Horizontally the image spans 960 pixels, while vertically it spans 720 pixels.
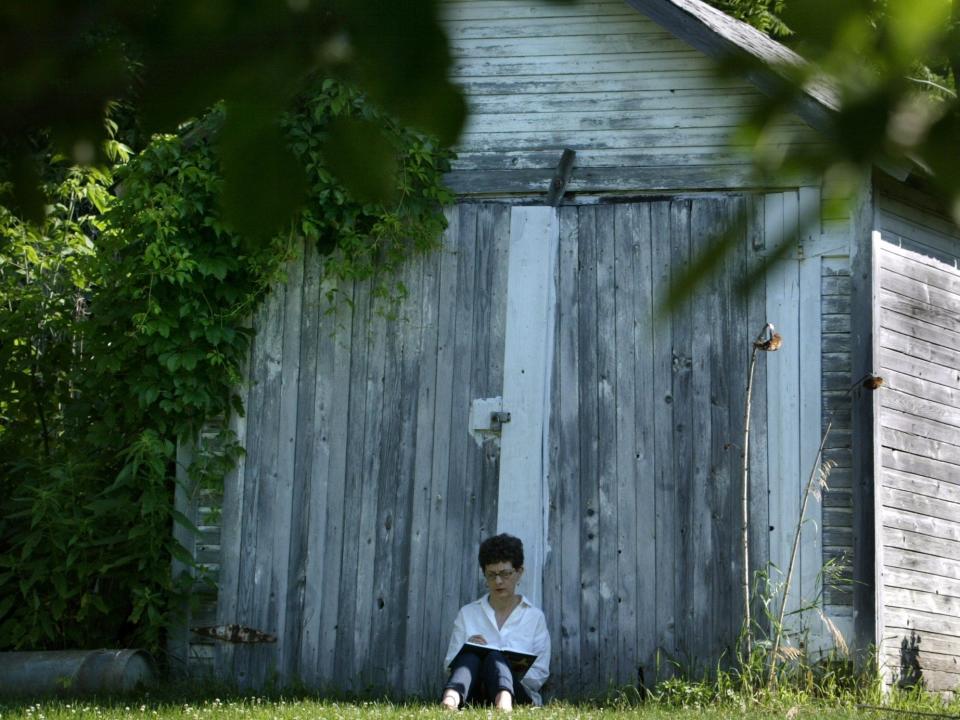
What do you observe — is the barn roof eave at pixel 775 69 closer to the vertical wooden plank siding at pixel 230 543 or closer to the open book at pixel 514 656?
the open book at pixel 514 656

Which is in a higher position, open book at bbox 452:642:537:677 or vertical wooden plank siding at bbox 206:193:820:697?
vertical wooden plank siding at bbox 206:193:820:697

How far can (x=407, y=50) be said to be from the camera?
1070mm

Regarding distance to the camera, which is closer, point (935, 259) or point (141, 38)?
point (141, 38)

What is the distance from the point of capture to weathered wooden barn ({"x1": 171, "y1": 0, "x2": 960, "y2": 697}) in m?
6.41

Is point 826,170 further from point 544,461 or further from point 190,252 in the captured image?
point 190,252

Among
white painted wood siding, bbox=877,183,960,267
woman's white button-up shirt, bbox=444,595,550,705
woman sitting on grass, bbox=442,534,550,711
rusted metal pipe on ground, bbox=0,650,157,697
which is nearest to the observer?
woman sitting on grass, bbox=442,534,550,711

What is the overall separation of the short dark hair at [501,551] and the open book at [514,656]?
37cm

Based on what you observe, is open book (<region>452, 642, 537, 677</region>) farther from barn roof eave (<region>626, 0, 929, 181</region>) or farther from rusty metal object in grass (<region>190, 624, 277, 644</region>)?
barn roof eave (<region>626, 0, 929, 181</region>)

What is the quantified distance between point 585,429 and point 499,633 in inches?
43.6

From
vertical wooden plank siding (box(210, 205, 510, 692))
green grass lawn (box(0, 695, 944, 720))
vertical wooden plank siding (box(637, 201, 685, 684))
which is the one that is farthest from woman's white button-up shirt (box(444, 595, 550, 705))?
vertical wooden plank siding (box(637, 201, 685, 684))

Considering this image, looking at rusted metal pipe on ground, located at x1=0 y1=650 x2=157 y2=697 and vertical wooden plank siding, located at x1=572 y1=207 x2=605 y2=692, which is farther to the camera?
vertical wooden plank siding, located at x1=572 y1=207 x2=605 y2=692

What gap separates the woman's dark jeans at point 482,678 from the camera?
588 cm

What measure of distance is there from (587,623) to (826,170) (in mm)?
5544

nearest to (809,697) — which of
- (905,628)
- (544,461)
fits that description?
(905,628)
